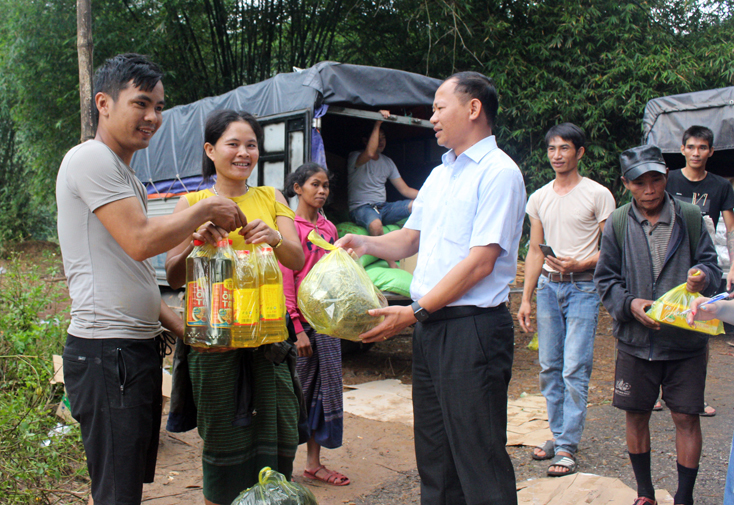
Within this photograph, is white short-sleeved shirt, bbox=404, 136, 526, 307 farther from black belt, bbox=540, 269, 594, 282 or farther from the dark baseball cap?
black belt, bbox=540, 269, 594, 282

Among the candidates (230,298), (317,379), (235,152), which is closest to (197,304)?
(230,298)

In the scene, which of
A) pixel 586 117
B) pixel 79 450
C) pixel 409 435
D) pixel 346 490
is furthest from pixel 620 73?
pixel 79 450

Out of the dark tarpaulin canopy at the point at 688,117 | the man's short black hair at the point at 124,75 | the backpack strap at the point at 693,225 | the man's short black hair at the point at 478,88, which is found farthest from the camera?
the dark tarpaulin canopy at the point at 688,117

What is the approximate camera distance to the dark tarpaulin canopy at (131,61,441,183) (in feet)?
17.8

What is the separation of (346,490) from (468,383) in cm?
164

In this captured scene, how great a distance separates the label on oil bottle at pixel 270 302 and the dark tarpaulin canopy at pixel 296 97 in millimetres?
3521

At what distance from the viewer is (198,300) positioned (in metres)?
1.99

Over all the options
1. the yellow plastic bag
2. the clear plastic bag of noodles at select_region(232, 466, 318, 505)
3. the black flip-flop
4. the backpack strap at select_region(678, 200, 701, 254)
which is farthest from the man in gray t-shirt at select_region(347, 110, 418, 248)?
the clear plastic bag of noodles at select_region(232, 466, 318, 505)

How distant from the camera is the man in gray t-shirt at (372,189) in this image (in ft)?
21.2

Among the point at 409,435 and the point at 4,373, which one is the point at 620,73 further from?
the point at 4,373

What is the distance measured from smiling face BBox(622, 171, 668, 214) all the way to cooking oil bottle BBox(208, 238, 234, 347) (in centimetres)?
207

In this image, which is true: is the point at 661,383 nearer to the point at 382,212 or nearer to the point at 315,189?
the point at 315,189

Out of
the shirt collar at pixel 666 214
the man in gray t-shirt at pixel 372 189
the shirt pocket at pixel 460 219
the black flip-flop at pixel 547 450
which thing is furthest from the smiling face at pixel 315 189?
the man in gray t-shirt at pixel 372 189

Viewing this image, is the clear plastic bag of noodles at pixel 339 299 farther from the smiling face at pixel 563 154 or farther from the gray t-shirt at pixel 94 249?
the smiling face at pixel 563 154
